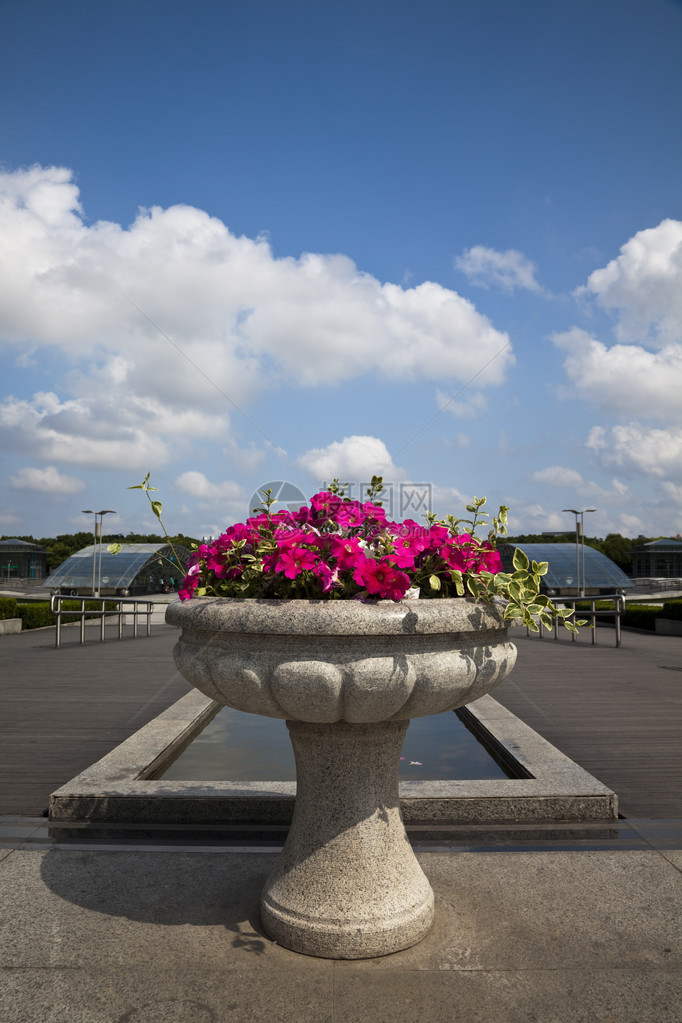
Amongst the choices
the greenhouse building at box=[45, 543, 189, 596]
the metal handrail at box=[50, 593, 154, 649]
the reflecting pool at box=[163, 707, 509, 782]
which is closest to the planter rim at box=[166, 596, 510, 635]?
the reflecting pool at box=[163, 707, 509, 782]

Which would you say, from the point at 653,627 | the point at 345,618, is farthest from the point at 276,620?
the point at 653,627

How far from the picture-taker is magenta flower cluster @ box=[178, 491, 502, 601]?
2479 mm

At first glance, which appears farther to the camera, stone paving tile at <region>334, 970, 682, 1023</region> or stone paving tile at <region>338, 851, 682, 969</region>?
stone paving tile at <region>338, 851, 682, 969</region>

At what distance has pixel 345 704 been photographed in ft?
7.81

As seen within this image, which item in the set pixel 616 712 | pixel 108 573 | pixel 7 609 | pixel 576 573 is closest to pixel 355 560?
pixel 616 712

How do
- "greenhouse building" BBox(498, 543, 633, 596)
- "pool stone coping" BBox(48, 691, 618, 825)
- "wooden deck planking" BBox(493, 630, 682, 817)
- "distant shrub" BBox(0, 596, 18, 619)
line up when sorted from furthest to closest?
"greenhouse building" BBox(498, 543, 633, 596)
"distant shrub" BBox(0, 596, 18, 619)
"wooden deck planking" BBox(493, 630, 682, 817)
"pool stone coping" BBox(48, 691, 618, 825)

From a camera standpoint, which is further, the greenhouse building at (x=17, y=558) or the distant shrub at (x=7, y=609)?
the greenhouse building at (x=17, y=558)

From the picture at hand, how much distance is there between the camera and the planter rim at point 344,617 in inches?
91.3

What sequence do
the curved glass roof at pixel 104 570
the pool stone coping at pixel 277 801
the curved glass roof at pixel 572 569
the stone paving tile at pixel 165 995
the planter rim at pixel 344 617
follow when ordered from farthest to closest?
the curved glass roof at pixel 104 570, the curved glass roof at pixel 572 569, the pool stone coping at pixel 277 801, the planter rim at pixel 344 617, the stone paving tile at pixel 165 995

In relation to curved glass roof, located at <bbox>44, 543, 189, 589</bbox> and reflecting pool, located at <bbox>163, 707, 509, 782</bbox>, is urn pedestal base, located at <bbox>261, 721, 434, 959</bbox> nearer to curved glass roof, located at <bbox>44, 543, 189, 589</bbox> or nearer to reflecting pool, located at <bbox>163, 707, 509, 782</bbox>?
reflecting pool, located at <bbox>163, 707, 509, 782</bbox>

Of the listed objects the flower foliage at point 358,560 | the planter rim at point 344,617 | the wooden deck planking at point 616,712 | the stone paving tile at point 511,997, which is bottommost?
the wooden deck planking at point 616,712

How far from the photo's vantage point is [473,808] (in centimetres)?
398

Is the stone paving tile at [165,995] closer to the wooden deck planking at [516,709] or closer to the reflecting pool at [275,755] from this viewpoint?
the wooden deck planking at [516,709]

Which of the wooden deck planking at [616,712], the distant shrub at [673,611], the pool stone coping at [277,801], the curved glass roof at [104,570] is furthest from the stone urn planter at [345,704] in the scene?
the curved glass roof at [104,570]
